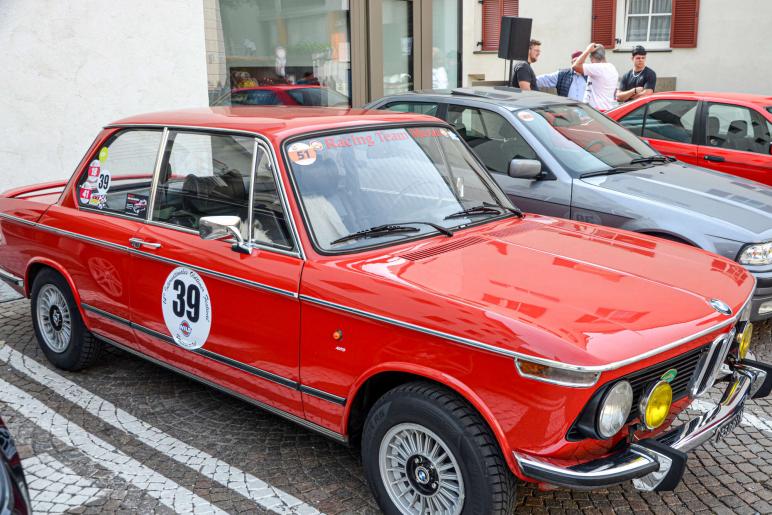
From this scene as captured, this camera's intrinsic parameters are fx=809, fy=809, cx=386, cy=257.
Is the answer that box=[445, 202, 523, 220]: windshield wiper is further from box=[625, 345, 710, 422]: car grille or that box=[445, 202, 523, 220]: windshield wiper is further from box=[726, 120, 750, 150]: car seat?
box=[726, 120, 750, 150]: car seat

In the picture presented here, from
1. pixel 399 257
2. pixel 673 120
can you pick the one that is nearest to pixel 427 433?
pixel 399 257

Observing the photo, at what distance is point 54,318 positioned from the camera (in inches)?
210

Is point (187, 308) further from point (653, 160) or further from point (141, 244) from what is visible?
point (653, 160)

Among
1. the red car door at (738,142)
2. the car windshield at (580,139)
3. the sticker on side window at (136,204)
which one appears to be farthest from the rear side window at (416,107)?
the red car door at (738,142)

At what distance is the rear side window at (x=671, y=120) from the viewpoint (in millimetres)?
8641

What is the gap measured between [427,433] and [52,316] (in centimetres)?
321

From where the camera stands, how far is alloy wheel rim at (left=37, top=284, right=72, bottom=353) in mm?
5246

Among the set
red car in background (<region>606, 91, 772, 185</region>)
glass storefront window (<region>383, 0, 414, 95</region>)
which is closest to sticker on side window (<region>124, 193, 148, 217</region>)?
red car in background (<region>606, 91, 772, 185</region>)

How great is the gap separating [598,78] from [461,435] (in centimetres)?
880

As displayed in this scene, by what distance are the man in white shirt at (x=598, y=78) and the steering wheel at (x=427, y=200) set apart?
729 centimetres

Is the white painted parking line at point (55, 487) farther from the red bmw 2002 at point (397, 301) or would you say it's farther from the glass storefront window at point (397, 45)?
the glass storefront window at point (397, 45)

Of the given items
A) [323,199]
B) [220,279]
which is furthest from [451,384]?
[220,279]

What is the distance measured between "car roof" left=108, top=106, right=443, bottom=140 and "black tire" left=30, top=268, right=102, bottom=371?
1.13 meters

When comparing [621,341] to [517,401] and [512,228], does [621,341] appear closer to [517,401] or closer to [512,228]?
[517,401]
